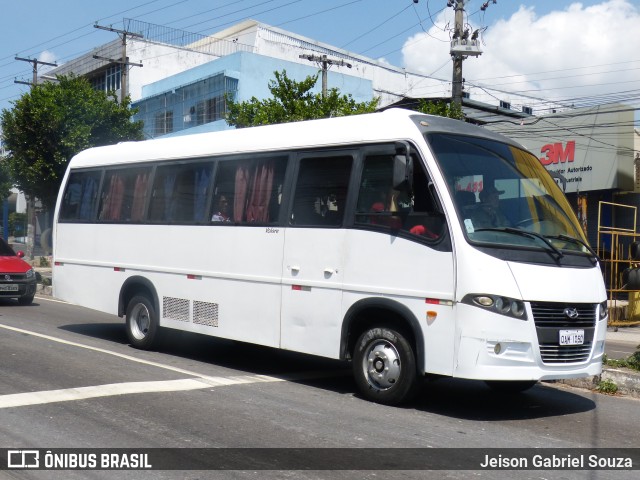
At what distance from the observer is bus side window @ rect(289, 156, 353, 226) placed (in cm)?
866

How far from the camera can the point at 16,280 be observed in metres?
17.5

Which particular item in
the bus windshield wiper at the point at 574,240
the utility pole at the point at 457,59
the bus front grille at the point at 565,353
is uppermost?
the utility pole at the point at 457,59

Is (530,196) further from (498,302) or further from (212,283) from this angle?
(212,283)

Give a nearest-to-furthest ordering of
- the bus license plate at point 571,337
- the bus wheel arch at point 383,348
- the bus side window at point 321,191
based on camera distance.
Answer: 1. the bus license plate at point 571,337
2. the bus wheel arch at point 383,348
3. the bus side window at point 321,191

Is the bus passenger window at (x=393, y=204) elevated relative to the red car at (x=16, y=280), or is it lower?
elevated

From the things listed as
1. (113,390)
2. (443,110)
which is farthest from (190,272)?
(443,110)

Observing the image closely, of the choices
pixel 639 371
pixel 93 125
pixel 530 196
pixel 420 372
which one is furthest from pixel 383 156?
pixel 93 125

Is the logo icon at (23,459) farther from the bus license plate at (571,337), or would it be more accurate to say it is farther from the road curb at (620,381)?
the road curb at (620,381)

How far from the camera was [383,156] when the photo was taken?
8289mm

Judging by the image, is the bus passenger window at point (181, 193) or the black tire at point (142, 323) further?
the black tire at point (142, 323)

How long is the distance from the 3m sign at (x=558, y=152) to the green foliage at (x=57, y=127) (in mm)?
14357

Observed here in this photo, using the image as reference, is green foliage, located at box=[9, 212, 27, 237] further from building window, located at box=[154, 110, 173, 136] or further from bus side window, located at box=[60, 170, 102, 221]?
bus side window, located at box=[60, 170, 102, 221]

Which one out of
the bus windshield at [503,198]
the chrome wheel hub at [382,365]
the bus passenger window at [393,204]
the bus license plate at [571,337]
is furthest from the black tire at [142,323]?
the bus license plate at [571,337]

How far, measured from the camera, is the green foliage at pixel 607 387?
952cm
